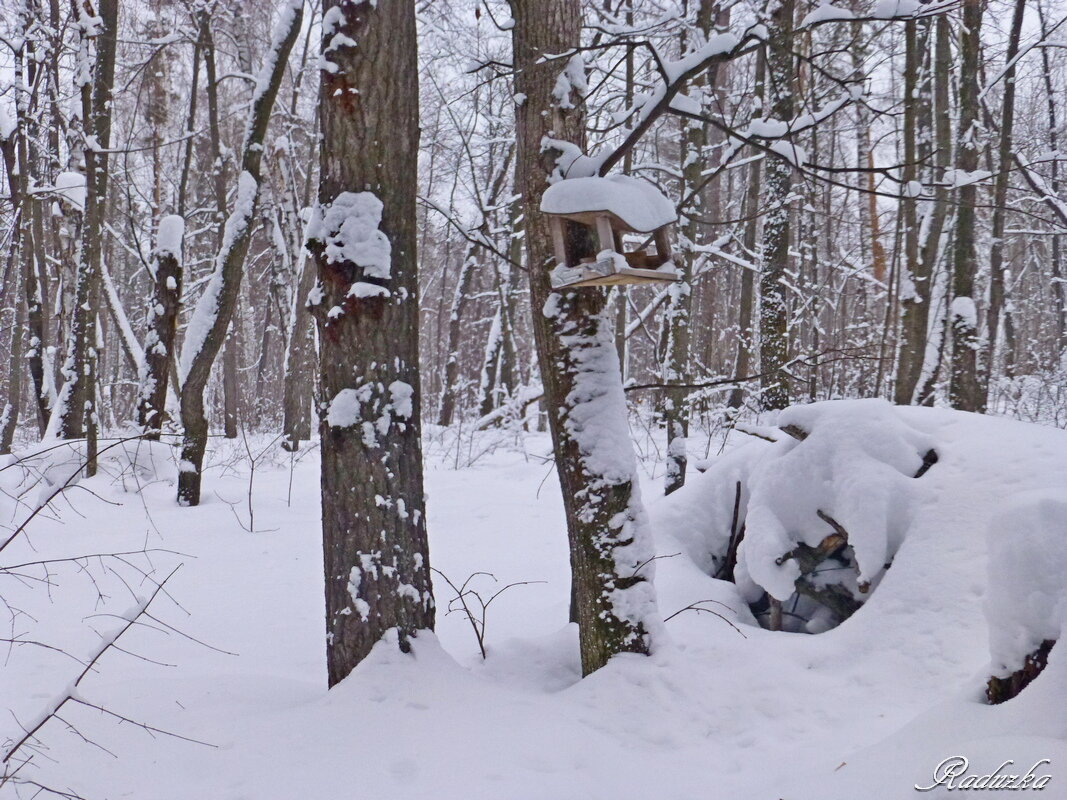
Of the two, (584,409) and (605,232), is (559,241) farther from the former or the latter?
(584,409)

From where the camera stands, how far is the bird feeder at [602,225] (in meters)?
2.85

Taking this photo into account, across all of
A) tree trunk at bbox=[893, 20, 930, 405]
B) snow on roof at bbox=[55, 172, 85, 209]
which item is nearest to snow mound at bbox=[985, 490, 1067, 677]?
tree trunk at bbox=[893, 20, 930, 405]

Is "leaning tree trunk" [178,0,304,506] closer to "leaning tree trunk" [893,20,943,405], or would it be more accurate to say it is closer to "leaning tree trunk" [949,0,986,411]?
"leaning tree trunk" [893,20,943,405]

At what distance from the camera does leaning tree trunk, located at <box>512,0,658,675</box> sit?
10.4 feet

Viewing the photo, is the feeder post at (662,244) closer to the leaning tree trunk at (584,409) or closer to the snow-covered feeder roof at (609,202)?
the snow-covered feeder roof at (609,202)

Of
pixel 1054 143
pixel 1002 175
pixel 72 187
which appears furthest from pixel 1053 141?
pixel 72 187

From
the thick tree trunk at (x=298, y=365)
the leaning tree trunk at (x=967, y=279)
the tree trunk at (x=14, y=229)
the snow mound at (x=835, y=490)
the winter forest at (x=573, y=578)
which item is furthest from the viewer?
the thick tree trunk at (x=298, y=365)

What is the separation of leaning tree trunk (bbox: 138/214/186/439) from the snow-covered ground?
8.74 ft

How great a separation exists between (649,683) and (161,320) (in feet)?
21.1

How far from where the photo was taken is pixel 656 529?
4730 mm

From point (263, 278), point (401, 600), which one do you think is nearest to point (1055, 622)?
point (401, 600)

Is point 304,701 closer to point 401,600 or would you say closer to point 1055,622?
point 401,600

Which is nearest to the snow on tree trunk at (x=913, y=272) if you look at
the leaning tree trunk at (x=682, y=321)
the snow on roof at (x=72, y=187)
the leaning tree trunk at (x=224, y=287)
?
the leaning tree trunk at (x=682, y=321)

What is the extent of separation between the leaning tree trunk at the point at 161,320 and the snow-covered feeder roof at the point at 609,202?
565cm
